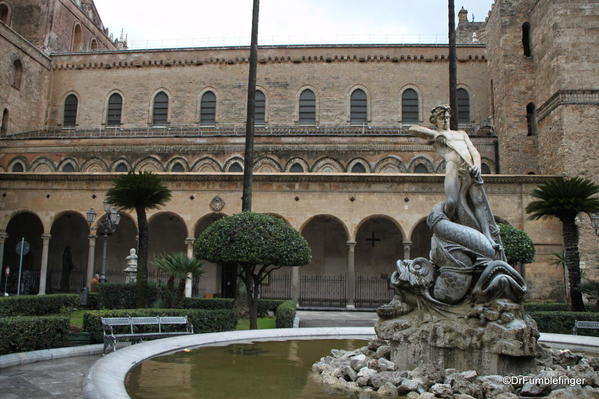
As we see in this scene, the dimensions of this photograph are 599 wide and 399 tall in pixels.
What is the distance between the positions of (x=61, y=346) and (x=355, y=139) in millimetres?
21514

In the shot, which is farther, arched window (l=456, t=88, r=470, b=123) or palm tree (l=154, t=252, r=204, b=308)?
arched window (l=456, t=88, r=470, b=123)

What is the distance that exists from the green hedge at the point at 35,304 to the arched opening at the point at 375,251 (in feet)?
44.7

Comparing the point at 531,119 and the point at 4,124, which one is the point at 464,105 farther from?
the point at 4,124

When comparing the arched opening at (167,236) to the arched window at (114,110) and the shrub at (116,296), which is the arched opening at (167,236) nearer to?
the shrub at (116,296)

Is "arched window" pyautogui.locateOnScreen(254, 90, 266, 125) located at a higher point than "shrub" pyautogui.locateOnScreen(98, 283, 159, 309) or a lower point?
higher

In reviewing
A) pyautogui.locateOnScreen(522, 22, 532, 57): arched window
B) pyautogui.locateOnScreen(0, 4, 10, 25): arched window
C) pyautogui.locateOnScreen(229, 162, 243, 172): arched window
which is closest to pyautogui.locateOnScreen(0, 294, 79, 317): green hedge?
pyautogui.locateOnScreen(229, 162, 243, 172): arched window

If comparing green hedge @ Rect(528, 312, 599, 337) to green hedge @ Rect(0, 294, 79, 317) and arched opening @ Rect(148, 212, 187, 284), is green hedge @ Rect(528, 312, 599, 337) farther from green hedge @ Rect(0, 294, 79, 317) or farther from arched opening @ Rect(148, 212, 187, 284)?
arched opening @ Rect(148, 212, 187, 284)

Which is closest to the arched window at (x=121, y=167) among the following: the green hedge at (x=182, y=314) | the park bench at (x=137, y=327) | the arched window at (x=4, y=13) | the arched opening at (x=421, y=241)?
the arched opening at (x=421, y=241)

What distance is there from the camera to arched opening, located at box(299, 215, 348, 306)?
25.2 m

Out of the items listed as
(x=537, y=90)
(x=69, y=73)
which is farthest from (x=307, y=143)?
(x=69, y=73)

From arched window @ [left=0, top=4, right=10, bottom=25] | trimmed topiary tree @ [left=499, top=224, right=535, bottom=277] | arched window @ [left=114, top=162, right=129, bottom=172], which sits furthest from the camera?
arched window @ [left=0, top=4, right=10, bottom=25]

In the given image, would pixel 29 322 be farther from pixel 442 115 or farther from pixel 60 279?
pixel 60 279

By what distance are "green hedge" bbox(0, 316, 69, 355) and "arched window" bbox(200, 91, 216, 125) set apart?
25.4 m

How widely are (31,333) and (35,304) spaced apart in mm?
6106
